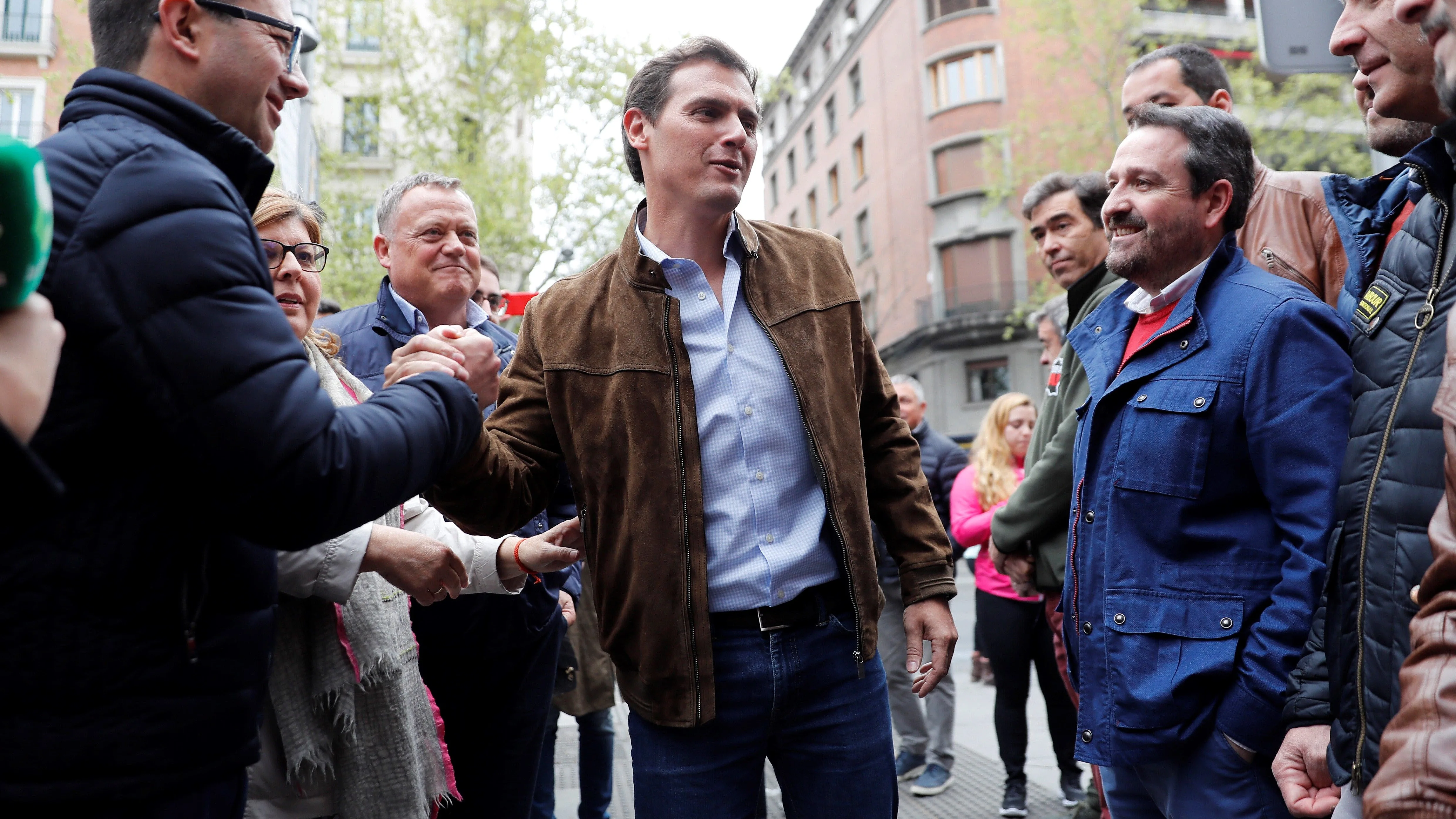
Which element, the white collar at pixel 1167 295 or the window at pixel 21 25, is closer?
the white collar at pixel 1167 295

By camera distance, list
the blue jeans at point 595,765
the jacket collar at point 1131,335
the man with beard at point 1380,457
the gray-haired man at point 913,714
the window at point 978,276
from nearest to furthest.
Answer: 1. the man with beard at point 1380,457
2. the jacket collar at point 1131,335
3. the blue jeans at point 595,765
4. the gray-haired man at point 913,714
5. the window at point 978,276

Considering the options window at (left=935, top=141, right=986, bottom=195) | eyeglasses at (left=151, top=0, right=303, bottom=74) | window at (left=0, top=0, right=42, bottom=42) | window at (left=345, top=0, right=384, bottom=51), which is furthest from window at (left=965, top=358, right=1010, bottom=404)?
eyeglasses at (left=151, top=0, right=303, bottom=74)

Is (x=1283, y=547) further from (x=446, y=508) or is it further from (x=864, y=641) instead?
(x=446, y=508)

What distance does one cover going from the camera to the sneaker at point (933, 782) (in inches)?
216

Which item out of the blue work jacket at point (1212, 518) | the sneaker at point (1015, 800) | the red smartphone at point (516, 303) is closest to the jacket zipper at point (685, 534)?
the blue work jacket at point (1212, 518)

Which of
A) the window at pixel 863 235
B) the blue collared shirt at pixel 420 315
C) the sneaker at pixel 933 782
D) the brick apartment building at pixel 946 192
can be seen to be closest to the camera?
the blue collared shirt at pixel 420 315

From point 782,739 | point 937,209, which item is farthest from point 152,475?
point 937,209

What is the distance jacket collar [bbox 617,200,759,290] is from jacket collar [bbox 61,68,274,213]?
969mm

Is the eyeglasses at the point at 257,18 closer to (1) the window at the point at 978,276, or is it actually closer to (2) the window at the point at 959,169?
(2) the window at the point at 959,169

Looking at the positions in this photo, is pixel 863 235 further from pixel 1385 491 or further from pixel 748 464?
pixel 1385 491

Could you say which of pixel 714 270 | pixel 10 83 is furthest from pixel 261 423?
pixel 10 83

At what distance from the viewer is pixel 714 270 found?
8.45 ft

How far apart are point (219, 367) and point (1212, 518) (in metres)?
2.02

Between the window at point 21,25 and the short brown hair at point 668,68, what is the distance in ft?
85.7
